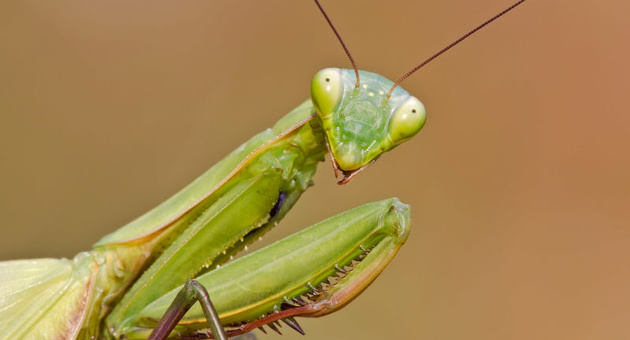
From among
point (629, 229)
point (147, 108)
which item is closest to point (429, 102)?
point (629, 229)

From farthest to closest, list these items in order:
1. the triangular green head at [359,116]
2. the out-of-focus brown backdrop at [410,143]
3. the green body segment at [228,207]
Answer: the out-of-focus brown backdrop at [410,143], the green body segment at [228,207], the triangular green head at [359,116]

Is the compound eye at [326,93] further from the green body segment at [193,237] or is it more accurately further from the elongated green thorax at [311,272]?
the elongated green thorax at [311,272]

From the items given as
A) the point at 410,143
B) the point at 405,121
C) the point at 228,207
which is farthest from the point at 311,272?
the point at 410,143

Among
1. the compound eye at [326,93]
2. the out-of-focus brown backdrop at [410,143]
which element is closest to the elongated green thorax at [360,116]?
the compound eye at [326,93]

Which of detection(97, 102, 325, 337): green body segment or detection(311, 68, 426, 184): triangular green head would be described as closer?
detection(311, 68, 426, 184): triangular green head

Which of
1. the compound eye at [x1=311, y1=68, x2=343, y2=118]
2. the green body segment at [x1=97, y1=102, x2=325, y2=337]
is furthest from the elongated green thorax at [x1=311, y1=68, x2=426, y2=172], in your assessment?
the green body segment at [x1=97, y1=102, x2=325, y2=337]

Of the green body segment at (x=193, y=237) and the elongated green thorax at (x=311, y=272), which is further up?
the green body segment at (x=193, y=237)

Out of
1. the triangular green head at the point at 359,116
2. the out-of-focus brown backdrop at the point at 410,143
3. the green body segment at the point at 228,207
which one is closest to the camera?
the triangular green head at the point at 359,116

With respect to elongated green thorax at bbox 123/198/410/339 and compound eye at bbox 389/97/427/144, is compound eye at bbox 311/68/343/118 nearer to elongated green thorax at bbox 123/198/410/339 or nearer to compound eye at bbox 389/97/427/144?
compound eye at bbox 389/97/427/144
